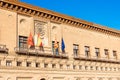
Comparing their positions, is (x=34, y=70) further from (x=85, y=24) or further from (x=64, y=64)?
(x=85, y=24)

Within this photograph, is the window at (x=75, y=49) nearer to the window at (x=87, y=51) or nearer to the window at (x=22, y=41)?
the window at (x=87, y=51)

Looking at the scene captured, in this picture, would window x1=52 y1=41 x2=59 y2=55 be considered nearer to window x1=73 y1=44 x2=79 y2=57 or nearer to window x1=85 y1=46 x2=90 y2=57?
window x1=73 y1=44 x2=79 y2=57

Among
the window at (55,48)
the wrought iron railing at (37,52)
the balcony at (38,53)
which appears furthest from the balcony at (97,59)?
the window at (55,48)

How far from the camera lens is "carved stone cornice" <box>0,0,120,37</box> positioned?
1127 inches

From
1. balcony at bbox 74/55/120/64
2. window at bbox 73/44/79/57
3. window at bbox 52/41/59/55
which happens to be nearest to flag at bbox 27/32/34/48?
window at bbox 52/41/59/55

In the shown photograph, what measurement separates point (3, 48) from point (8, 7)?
15.8ft

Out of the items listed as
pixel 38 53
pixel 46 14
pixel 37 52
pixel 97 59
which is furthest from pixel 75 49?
pixel 37 52

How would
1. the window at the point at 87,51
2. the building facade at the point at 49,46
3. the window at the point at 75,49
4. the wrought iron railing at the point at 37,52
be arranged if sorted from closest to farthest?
the building facade at the point at 49,46, the wrought iron railing at the point at 37,52, the window at the point at 75,49, the window at the point at 87,51

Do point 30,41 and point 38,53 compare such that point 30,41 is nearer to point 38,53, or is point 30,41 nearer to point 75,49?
point 38,53

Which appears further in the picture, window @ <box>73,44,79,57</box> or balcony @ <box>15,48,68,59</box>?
window @ <box>73,44,79,57</box>

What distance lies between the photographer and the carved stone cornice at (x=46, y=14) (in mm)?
28625

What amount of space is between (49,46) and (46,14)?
4077 mm

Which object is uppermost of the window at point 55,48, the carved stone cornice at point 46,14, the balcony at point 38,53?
the carved stone cornice at point 46,14

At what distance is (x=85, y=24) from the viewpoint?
3841 cm
